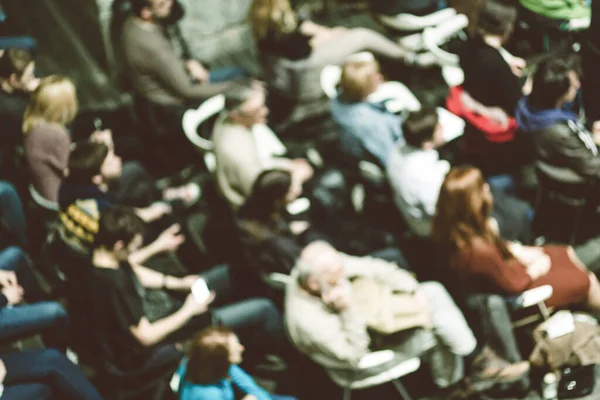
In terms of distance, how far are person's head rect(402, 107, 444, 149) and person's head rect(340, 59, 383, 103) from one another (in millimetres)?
376

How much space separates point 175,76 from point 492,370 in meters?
2.38

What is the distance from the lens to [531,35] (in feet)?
18.0

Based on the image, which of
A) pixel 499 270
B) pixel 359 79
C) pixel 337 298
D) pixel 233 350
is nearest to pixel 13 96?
pixel 359 79

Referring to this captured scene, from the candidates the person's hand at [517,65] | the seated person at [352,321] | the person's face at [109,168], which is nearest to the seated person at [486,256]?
the seated person at [352,321]

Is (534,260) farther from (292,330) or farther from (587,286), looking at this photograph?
(292,330)

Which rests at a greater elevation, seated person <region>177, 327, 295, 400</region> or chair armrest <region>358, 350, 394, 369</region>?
seated person <region>177, 327, 295, 400</region>

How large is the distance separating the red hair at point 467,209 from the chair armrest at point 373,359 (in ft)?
2.04

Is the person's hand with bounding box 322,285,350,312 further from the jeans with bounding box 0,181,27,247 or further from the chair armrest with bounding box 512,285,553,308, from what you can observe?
the jeans with bounding box 0,181,27,247

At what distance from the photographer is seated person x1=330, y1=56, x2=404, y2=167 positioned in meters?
4.46

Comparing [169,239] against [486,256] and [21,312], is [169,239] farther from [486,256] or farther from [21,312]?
[486,256]

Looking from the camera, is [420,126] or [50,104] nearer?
[420,126]

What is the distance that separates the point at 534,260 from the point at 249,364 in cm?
144

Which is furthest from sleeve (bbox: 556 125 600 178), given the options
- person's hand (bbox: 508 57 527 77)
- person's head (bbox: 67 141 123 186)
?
person's head (bbox: 67 141 123 186)

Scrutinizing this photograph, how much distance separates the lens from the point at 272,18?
193 inches
